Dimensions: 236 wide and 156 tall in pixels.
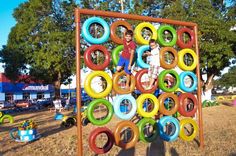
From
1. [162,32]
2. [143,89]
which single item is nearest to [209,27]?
[162,32]

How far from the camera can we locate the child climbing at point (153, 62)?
25.8 feet

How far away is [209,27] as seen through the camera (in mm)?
24562

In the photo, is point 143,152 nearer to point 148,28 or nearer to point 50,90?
point 148,28

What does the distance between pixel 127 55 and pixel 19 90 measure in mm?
48602

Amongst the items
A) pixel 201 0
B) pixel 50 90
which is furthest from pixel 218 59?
pixel 50 90

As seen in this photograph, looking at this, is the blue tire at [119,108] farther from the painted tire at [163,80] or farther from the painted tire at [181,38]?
the painted tire at [181,38]

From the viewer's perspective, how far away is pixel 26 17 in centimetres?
3250

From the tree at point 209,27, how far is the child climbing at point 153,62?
57.7 ft

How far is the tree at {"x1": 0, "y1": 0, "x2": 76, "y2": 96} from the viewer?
2833 centimetres

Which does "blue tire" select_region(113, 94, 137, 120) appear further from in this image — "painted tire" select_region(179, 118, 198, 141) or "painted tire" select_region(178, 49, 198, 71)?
"painted tire" select_region(178, 49, 198, 71)

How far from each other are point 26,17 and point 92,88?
2791 cm

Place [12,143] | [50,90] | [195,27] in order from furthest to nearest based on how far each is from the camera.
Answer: [50,90] < [12,143] < [195,27]

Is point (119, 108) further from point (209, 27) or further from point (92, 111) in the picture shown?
point (209, 27)

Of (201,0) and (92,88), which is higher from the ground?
(201,0)
